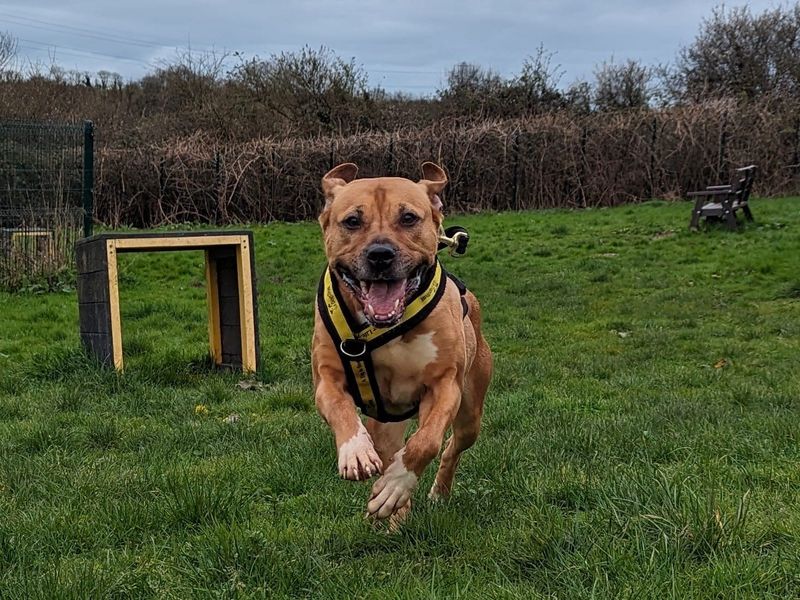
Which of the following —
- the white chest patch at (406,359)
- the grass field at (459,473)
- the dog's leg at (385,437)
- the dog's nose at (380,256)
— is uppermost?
the dog's nose at (380,256)

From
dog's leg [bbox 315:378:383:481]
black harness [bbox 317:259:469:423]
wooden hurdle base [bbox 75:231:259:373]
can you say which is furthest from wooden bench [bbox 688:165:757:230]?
dog's leg [bbox 315:378:383:481]

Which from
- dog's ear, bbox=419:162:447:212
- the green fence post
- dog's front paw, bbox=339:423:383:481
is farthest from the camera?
the green fence post

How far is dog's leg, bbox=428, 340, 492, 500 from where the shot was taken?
3.79 m

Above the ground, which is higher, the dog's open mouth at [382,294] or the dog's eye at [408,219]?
the dog's eye at [408,219]

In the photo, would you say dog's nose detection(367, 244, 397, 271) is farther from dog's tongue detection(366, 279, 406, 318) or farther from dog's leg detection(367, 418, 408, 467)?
dog's leg detection(367, 418, 408, 467)

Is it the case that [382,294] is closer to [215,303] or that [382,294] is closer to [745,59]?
[215,303]

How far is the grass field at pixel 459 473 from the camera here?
269cm

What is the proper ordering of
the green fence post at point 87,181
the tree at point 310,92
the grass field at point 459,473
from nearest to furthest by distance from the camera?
1. the grass field at point 459,473
2. the green fence post at point 87,181
3. the tree at point 310,92

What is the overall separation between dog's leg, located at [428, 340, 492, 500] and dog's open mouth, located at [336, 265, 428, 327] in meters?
0.71

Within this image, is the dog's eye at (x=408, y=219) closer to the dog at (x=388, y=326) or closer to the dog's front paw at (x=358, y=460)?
the dog at (x=388, y=326)

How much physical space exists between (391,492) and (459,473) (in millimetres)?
1186

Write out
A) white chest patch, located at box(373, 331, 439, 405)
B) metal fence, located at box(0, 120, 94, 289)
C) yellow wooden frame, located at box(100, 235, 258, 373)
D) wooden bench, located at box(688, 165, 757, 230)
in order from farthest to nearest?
Result: wooden bench, located at box(688, 165, 757, 230) < metal fence, located at box(0, 120, 94, 289) < yellow wooden frame, located at box(100, 235, 258, 373) < white chest patch, located at box(373, 331, 439, 405)

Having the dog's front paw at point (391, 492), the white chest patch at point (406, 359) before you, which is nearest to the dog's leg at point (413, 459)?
the dog's front paw at point (391, 492)

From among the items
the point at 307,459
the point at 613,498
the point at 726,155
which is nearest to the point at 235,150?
the point at 726,155
